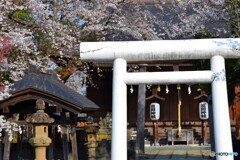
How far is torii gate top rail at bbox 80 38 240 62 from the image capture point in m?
6.43

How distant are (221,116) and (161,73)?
4.19ft

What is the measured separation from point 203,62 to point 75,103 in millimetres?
3645

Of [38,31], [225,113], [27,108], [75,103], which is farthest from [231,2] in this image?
[38,31]

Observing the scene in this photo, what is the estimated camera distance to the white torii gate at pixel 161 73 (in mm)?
6320

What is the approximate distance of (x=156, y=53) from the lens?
257 inches

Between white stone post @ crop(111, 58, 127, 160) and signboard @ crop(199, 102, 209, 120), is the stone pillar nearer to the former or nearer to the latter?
white stone post @ crop(111, 58, 127, 160)

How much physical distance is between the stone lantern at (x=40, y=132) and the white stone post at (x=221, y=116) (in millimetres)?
2927

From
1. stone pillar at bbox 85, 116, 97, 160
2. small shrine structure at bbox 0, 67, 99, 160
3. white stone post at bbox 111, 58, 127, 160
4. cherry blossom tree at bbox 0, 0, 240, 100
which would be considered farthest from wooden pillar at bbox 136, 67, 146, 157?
white stone post at bbox 111, 58, 127, 160

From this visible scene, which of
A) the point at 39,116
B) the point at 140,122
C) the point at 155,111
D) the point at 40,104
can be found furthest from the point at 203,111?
the point at 39,116

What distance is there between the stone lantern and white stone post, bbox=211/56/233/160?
2.93 meters

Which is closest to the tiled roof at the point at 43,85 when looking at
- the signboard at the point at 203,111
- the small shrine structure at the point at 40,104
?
the small shrine structure at the point at 40,104

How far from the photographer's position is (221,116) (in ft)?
20.3

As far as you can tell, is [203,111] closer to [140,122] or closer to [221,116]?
[140,122]

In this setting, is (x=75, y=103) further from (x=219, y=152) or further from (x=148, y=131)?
(x=148, y=131)
